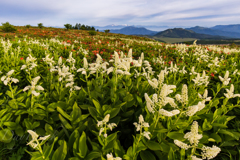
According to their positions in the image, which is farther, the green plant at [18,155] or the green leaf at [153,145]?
the green plant at [18,155]

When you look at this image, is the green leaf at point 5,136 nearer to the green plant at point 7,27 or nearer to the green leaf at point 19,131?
the green leaf at point 19,131

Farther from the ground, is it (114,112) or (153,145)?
(114,112)

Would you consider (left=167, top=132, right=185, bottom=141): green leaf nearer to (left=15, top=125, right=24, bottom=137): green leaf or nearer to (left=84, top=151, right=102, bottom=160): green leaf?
(left=84, top=151, right=102, bottom=160): green leaf

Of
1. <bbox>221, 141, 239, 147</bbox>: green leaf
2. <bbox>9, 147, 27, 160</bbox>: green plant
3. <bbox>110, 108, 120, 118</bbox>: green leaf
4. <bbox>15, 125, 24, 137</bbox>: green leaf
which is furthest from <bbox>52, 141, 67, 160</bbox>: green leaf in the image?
<bbox>221, 141, 239, 147</bbox>: green leaf

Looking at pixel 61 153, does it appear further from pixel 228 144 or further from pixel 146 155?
pixel 228 144

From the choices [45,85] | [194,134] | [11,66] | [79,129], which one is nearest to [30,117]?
[79,129]

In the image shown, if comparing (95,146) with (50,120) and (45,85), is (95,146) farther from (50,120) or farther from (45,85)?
(45,85)

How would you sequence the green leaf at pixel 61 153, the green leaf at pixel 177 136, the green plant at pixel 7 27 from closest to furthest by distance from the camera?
the green leaf at pixel 61 153 < the green leaf at pixel 177 136 < the green plant at pixel 7 27

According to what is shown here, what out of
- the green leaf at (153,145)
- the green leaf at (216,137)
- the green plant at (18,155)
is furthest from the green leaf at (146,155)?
the green plant at (18,155)

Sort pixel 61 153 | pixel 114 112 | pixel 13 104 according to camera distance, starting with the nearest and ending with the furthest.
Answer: pixel 61 153, pixel 114 112, pixel 13 104

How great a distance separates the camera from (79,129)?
8.19 ft

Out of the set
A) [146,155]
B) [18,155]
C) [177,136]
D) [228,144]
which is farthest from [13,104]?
[228,144]

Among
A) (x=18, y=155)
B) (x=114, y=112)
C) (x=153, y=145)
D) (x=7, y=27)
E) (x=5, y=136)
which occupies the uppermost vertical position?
(x=7, y=27)

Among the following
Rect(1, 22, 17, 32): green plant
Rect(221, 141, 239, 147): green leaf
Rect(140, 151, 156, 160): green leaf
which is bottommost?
Rect(221, 141, 239, 147): green leaf
